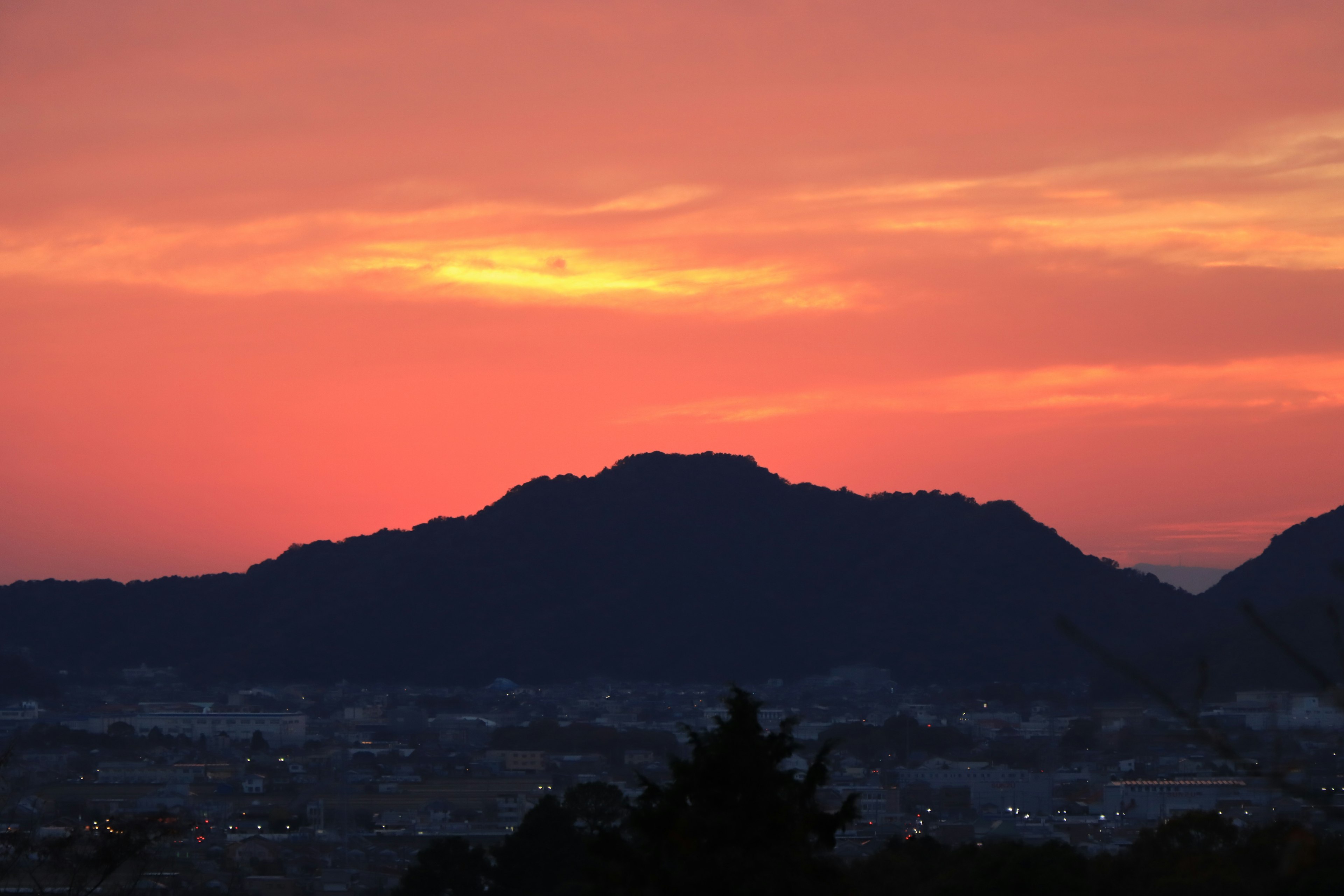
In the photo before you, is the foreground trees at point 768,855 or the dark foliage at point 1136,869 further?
the dark foliage at point 1136,869

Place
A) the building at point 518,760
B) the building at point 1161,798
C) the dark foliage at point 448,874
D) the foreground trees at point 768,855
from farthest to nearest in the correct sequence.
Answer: the building at point 518,760 < the building at point 1161,798 < the dark foliage at point 448,874 < the foreground trees at point 768,855

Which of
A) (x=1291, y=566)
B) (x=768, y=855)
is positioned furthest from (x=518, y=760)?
(x=1291, y=566)

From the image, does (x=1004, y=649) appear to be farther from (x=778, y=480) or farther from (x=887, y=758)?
(x=887, y=758)

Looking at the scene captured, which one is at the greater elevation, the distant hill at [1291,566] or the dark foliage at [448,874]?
the distant hill at [1291,566]

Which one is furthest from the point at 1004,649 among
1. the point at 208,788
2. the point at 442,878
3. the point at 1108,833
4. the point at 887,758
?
the point at 442,878

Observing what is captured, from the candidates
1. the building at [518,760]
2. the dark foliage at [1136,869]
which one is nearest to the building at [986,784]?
the building at [518,760]

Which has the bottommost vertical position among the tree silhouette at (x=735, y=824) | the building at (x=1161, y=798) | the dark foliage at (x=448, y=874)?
the building at (x=1161, y=798)

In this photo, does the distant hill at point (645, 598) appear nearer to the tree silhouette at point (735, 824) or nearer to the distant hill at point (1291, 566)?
the distant hill at point (1291, 566)
